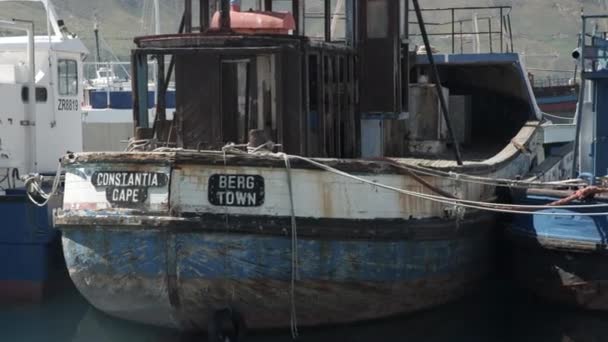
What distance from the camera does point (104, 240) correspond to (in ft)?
35.2

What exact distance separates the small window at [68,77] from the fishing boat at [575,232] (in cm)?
706

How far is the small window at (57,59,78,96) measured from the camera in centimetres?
1541

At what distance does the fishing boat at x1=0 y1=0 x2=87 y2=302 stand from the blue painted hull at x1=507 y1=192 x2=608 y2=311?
621cm

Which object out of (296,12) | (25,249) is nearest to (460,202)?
(296,12)

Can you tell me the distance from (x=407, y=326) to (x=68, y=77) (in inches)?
271

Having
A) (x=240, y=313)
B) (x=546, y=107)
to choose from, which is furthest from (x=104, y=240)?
(x=546, y=107)

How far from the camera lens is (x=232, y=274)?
34.7 feet

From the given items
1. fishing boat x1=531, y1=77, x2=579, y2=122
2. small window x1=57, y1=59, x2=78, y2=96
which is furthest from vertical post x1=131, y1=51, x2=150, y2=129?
fishing boat x1=531, y1=77, x2=579, y2=122

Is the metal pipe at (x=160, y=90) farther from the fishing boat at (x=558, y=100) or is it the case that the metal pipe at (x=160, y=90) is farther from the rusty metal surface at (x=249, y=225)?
the fishing boat at (x=558, y=100)

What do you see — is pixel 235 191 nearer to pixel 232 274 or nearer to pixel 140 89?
pixel 232 274

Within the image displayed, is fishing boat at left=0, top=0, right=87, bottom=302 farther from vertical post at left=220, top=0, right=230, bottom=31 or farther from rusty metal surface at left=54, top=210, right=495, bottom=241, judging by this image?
vertical post at left=220, top=0, right=230, bottom=31

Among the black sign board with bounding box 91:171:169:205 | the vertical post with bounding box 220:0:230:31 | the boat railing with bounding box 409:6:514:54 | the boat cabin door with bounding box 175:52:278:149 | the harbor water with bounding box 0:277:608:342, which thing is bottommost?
the harbor water with bounding box 0:277:608:342

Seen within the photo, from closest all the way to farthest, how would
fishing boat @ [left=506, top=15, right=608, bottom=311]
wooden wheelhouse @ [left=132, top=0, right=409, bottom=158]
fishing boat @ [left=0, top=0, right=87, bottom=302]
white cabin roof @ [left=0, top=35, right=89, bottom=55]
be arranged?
wooden wheelhouse @ [left=132, top=0, right=409, bottom=158], fishing boat @ [left=506, top=15, right=608, bottom=311], fishing boat @ [left=0, top=0, right=87, bottom=302], white cabin roof @ [left=0, top=35, right=89, bottom=55]

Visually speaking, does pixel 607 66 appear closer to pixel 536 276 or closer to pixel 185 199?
pixel 536 276
